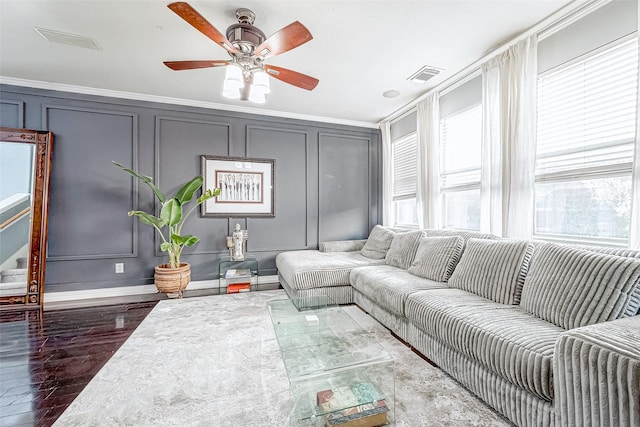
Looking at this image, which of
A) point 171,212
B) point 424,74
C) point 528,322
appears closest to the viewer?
point 528,322

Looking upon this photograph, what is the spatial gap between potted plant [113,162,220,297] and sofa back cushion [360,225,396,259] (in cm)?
233

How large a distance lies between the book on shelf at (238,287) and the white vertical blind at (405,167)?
2732mm

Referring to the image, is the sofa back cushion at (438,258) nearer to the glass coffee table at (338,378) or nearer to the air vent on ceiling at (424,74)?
the glass coffee table at (338,378)

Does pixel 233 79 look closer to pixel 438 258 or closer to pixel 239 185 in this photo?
pixel 239 185

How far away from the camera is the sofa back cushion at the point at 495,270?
6.25ft

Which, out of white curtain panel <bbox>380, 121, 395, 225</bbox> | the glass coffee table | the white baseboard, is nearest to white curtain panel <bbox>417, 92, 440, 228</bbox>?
white curtain panel <bbox>380, 121, 395, 225</bbox>

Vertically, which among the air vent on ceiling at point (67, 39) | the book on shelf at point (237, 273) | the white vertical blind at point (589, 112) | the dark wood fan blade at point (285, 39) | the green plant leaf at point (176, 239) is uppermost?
the air vent on ceiling at point (67, 39)

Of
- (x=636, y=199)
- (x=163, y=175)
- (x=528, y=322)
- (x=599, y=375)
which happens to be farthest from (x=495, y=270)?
(x=163, y=175)

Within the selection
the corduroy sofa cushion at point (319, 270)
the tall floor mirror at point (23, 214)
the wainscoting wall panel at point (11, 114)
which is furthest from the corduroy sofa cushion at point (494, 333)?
the wainscoting wall panel at point (11, 114)

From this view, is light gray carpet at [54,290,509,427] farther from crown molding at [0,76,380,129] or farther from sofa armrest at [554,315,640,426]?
crown molding at [0,76,380,129]

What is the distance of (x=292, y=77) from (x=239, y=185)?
2196 millimetres

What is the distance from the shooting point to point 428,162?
3576 millimetres

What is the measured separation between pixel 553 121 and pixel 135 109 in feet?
15.8

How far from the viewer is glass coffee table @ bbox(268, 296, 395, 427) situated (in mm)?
1324
